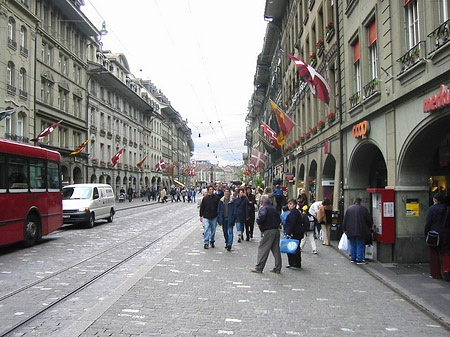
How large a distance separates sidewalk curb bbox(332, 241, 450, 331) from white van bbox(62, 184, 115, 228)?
13017 millimetres

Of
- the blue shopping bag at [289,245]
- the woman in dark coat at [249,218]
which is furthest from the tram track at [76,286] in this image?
the blue shopping bag at [289,245]

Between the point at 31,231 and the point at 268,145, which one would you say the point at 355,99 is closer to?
the point at 31,231

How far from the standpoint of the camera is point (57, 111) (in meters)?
35.7

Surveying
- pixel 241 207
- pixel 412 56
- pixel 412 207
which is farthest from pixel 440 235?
pixel 241 207

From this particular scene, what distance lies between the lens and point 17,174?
12.1 meters

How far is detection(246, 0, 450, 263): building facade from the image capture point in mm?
9266

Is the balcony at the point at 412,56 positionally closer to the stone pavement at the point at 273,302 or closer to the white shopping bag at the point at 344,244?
the white shopping bag at the point at 344,244

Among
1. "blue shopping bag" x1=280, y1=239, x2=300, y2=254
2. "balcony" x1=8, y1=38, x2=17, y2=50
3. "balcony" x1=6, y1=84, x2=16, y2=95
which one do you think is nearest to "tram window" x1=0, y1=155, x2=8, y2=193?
"blue shopping bag" x1=280, y1=239, x2=300, y2=254

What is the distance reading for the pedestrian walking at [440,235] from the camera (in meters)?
8.43

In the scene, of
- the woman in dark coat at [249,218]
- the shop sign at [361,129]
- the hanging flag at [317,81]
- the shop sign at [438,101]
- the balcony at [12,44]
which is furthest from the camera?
the balcony at [12,44]

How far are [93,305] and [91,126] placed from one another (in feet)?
132

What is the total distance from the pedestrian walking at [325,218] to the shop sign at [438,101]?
196 inches

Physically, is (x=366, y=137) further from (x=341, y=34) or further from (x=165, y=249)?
(x=165, y=249)

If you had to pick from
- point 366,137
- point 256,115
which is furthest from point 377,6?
point 256,115
